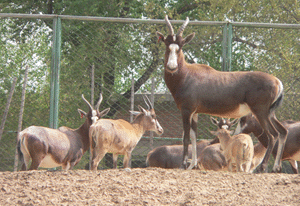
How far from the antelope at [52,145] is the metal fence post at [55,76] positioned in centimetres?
22

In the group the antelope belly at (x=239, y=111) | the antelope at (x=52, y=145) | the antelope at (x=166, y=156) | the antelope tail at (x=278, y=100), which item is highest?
the antelope tail at (x=278, y=100)

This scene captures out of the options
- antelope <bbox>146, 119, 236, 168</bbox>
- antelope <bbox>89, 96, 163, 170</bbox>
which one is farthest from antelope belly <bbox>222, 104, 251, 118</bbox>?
antelope <bbox>146, 119, 236, 168</bbox>

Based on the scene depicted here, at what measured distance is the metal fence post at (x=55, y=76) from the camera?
7.15m

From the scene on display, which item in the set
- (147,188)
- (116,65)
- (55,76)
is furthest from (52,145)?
(147,188)

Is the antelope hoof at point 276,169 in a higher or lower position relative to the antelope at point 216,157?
higher

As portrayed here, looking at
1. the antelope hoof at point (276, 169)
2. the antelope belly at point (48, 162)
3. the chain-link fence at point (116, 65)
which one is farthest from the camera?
the chain-link fence at point (116, 65)

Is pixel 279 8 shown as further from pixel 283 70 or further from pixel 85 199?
pixel 85 199

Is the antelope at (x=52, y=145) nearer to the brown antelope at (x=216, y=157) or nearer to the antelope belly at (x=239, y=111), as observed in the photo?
the brown antelope at (x=216, y=157)

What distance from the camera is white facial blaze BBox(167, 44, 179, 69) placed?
19.2 feet

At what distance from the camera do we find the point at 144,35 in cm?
959

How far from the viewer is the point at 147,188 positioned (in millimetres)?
4398

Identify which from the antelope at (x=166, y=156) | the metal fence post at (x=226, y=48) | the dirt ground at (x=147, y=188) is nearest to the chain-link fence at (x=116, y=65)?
the antelope at (x=166, y=156)

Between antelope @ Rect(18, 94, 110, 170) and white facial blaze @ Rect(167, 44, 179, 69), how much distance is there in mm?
2589

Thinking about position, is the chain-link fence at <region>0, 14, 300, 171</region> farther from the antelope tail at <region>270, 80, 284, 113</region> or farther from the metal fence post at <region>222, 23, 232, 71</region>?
the antelope tail at <region>270, 80, 284, 113</region>
